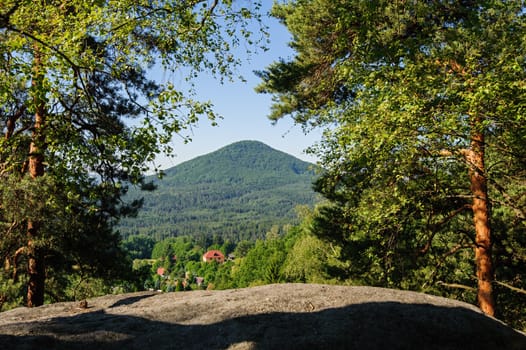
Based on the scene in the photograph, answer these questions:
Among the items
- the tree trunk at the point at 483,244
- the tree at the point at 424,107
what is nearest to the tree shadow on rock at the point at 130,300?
the tree at the point at 424,107

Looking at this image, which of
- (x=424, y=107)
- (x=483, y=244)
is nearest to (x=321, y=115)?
(x=424, y=107)

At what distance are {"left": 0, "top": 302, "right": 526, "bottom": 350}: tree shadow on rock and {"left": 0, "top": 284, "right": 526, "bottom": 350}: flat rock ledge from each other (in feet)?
0.04

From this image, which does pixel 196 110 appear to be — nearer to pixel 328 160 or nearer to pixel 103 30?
pixel 103 30

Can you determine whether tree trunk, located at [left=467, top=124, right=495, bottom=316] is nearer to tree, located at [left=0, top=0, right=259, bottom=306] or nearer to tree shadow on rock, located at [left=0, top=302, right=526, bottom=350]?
tree shadow on rock, located at [left=0, top=302, right=526, bottom=350]

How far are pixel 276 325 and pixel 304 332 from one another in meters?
0.50

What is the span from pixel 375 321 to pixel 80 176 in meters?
5.18

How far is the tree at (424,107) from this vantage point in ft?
23.2

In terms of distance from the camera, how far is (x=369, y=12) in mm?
8555

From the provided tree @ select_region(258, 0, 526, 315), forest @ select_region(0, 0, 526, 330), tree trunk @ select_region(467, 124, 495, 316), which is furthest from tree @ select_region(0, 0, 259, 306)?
tree trunk @ select_region(467, 124, 495, 316)

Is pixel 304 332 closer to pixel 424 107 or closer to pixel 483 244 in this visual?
pixel 424 107

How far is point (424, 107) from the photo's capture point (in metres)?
7.33

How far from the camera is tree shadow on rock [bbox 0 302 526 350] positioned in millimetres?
5320

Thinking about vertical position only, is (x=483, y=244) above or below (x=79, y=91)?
below

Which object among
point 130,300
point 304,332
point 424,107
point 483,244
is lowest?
point 130,300
